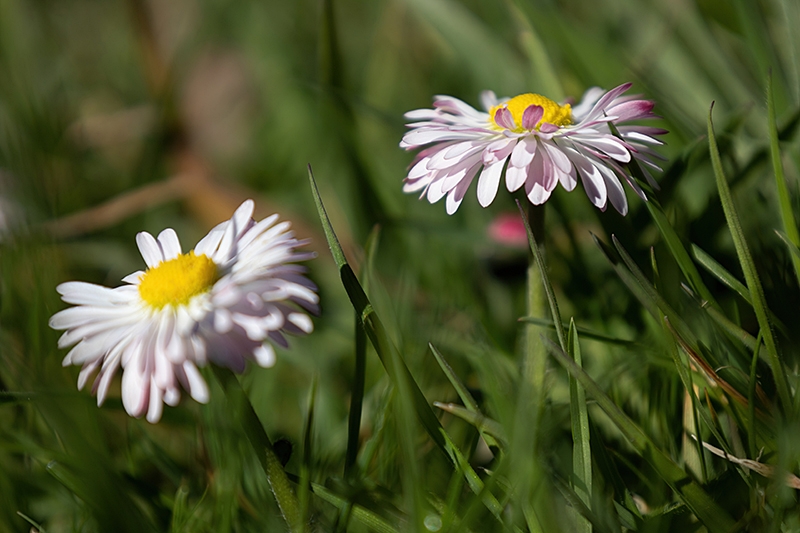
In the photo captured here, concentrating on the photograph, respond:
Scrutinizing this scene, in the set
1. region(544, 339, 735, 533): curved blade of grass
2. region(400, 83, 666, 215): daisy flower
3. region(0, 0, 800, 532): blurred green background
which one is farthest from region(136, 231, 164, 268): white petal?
region(544, 339, 735, 533): curved blade of grass

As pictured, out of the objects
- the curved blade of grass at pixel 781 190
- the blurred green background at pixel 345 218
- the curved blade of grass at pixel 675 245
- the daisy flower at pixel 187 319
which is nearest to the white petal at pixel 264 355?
the daisy flower at pixel 187 319

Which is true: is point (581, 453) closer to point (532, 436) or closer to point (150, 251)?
point (532, 436)

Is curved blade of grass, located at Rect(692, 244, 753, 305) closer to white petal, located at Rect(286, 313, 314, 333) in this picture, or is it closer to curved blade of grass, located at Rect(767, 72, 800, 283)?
curved blade of grass, located at Rect(767, 72, 800, 283)

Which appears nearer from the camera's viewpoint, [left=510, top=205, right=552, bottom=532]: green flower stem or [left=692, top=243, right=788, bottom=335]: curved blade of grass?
[left=510, top=205, right=552, bottom=532]: green flower stem

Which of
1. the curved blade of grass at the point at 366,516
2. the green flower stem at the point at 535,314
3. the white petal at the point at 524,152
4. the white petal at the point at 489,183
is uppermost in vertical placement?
the white petal at the point at 524,152

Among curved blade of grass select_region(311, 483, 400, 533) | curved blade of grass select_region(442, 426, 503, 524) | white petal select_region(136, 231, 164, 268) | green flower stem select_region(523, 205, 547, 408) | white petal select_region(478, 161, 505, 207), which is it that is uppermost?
white petal select_region(478, 161, 505, 207)

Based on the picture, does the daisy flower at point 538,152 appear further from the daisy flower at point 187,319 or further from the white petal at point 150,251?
the white petal at point 150,251

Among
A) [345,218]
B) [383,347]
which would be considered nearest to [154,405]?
[383,347]
